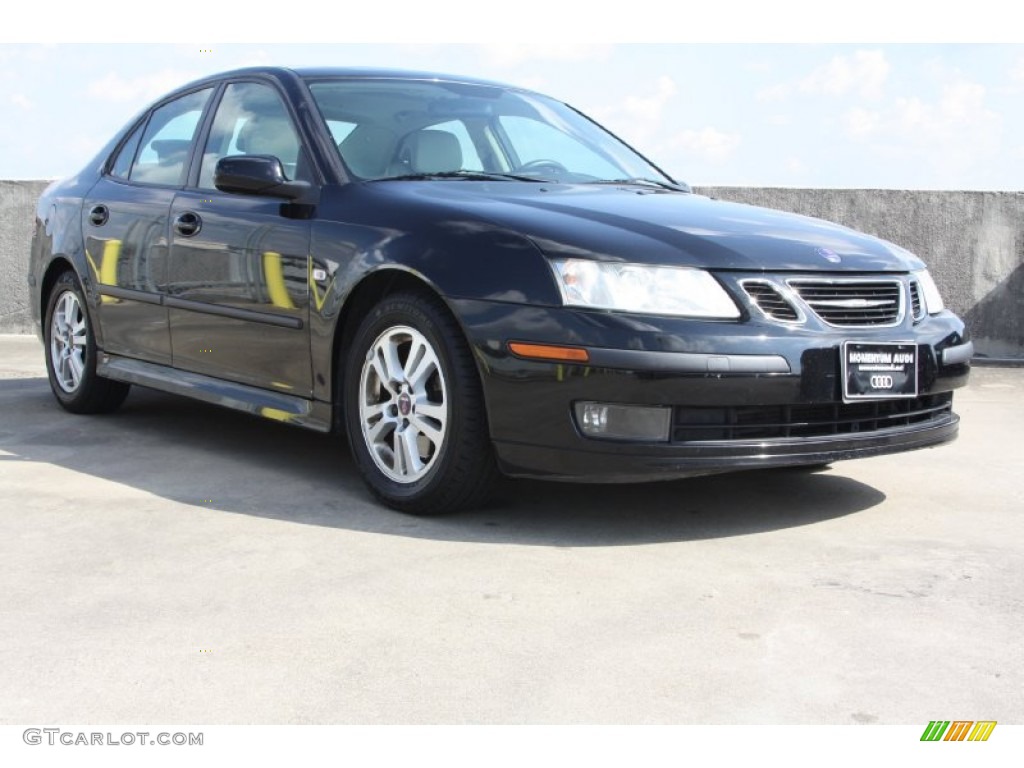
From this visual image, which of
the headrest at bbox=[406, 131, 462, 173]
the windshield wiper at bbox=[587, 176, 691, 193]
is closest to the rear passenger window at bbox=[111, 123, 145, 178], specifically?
the headrest at bbox=[406, 131, 462, 173]

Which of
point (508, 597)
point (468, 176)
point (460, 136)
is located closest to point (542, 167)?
point (460, 136)

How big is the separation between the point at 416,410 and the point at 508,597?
1060mm

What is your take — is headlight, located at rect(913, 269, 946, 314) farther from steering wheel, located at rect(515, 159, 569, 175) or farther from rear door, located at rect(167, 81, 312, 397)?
rear door, located at rect(167, 81, 312, 397)

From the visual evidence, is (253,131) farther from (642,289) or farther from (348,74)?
(642,289)

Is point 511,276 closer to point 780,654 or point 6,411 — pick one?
point 780,654

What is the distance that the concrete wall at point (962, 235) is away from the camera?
1048 centimetres

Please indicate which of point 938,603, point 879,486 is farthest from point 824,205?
point 938,603

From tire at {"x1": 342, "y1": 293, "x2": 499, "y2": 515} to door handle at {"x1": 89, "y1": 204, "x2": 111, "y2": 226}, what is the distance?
2105 mm

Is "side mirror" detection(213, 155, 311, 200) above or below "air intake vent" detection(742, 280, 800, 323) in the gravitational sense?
above

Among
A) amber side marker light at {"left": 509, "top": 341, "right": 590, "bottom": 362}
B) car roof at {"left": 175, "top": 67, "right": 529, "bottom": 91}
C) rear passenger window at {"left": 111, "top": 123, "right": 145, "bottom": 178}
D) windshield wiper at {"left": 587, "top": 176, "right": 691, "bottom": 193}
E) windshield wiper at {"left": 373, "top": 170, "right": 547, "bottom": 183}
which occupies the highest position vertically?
car roof at {"left": 175, "top": 67, "right": 529, "bottom": 91}

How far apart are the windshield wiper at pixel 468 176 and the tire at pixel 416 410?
62 centimetres

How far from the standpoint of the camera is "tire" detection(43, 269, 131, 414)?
6848mm

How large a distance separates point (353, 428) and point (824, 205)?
6.51m

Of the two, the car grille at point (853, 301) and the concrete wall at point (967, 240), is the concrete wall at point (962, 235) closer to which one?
the concrete wall at point (967, 240)
